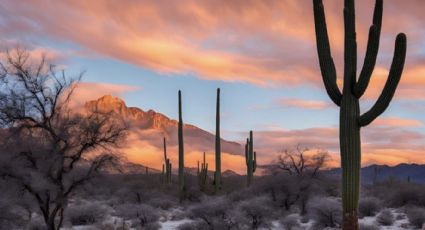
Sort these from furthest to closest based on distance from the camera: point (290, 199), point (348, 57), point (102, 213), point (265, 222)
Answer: point (290, 199), point (102, 213), point (265, 222), point (348, 57)

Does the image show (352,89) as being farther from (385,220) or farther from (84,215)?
(84,215)

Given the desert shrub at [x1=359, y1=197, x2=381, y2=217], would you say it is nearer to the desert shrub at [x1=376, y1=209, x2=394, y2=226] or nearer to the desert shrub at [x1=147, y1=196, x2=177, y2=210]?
the desert shrub at [x1=376, y1=209, x2=394, y2=226]

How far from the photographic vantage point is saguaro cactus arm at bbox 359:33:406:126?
13.6 metres

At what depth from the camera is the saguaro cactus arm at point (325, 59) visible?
1498cm

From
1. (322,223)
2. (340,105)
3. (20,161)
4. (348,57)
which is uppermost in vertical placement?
(348,57)

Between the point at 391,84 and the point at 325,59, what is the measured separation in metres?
1.95

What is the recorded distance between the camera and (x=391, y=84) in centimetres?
1380

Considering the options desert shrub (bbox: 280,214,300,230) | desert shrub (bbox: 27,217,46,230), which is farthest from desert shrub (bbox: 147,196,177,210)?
desert shrub (bbox: 280,214,300,230)

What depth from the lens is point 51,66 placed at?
2380cm

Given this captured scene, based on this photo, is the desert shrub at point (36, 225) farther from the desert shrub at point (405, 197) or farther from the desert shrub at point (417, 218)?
the desert shrub at point (405, 197)

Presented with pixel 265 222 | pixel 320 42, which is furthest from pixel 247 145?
pixel 320 42

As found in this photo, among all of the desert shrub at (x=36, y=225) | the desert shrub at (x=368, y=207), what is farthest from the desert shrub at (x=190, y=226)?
the desert shrub at (x=368, y=207)

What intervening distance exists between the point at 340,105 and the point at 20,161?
13053 mm

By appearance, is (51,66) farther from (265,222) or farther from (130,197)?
(130,197)
